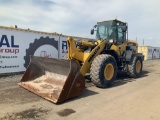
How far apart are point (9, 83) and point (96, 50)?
3797 millimetres

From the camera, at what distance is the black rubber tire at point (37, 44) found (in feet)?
33.7

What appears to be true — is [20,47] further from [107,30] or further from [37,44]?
[107,30]

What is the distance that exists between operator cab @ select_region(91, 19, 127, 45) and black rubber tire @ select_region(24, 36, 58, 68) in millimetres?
3371

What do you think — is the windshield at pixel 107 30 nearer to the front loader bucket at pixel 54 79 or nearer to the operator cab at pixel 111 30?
the operator cab at pixel 111 30

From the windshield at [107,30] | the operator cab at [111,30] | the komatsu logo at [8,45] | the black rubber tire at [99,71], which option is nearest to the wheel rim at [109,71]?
the black rubber tire at [99,71]

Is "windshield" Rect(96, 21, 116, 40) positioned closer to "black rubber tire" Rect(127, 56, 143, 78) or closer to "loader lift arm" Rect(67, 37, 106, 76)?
"loader lift arm" Rect(67, 37, 106, 76)

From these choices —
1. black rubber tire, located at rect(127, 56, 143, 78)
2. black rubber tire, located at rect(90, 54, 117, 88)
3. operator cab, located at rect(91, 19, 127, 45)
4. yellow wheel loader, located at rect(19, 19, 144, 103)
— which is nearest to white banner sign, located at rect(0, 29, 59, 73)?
yellow wheel loader, located at rect(19, 19, 144, 103)

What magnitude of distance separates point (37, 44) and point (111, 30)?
175 inches

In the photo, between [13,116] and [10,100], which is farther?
[10,100]

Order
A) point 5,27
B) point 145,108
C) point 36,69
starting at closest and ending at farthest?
point 145,108, point 36,69, point 5,27

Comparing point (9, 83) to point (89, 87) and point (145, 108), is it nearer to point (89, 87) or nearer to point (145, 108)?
point (89, 87)

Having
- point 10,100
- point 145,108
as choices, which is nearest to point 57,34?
point 10,100

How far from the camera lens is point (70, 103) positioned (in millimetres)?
5387

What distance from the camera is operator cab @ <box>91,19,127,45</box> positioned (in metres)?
8.60
